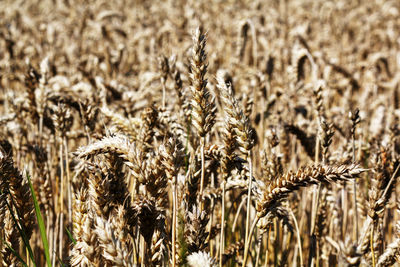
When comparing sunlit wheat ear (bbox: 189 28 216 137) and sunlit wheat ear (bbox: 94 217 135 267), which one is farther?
sunlit wheat ear (bbox: 189 28 216 137)

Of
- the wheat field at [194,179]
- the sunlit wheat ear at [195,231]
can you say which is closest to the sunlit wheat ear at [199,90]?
the wheat field at [194,179]

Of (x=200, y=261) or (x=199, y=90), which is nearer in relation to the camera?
(x=200, y=261)

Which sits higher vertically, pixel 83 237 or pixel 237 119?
pixel 237 119

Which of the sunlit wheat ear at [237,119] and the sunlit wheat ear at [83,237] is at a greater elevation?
the sunlit wheat ear at [237,119]

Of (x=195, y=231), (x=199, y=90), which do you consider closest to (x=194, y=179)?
(x=195, y=231)

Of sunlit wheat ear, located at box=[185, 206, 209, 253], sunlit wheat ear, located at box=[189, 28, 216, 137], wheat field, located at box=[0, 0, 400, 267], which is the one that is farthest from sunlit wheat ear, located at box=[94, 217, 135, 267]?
sunlit wheat ear, located at box=[189, 28, 216, 137]

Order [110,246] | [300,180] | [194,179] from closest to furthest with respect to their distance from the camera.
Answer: [110,246], [300,180], [194,179]

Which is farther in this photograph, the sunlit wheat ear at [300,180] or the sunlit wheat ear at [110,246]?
the sunlit wheat ear at [300,180]

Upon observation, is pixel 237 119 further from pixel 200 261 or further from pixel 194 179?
Result: pixel 200 261

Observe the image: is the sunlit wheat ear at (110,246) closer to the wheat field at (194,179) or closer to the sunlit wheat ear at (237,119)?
the wheat field at (194,179)

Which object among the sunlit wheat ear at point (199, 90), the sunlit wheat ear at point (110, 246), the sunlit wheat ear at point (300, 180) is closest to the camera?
the sunlit wheat ear at point (110, 246)

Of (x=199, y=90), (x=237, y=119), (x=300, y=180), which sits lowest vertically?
Result: (x=300, y=180)

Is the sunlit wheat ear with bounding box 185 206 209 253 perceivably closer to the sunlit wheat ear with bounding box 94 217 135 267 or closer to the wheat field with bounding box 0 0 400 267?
the wheat field with bounding box 0 0 400 267

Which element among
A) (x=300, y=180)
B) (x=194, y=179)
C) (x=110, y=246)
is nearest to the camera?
(x=110, y=246)
